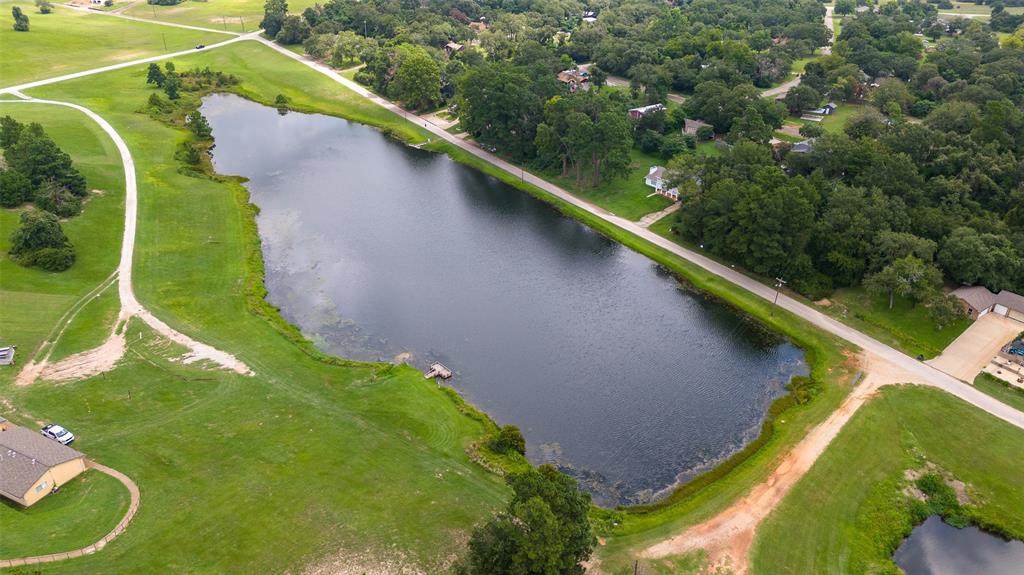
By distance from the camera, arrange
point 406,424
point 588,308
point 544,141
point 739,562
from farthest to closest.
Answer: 1. point 544,141
2. point 588,308
3. point 406,424
4. point 739,562

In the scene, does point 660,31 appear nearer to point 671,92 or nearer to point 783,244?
point 671,92

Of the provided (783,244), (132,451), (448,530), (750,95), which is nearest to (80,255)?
(132,451)

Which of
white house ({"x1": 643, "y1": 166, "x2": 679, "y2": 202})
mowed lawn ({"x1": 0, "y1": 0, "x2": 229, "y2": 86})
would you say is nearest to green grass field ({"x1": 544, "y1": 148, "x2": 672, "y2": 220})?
white house ({"x1": 643, "y1": 166, "x2": 679, "y2": 202})

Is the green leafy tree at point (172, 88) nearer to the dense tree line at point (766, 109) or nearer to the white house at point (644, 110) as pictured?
the dense tree line at point (766, 109)

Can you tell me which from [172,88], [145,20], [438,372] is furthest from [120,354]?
[145,20]

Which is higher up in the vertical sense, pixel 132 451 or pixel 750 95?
pixel 750 95

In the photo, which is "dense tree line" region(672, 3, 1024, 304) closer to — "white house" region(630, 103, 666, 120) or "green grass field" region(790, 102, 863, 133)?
"green grass field" region(790, 102, 863, 133)

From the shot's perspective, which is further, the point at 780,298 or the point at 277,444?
the point at 780,298

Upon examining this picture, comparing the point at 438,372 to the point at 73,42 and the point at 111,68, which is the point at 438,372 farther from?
the point at 73,42
